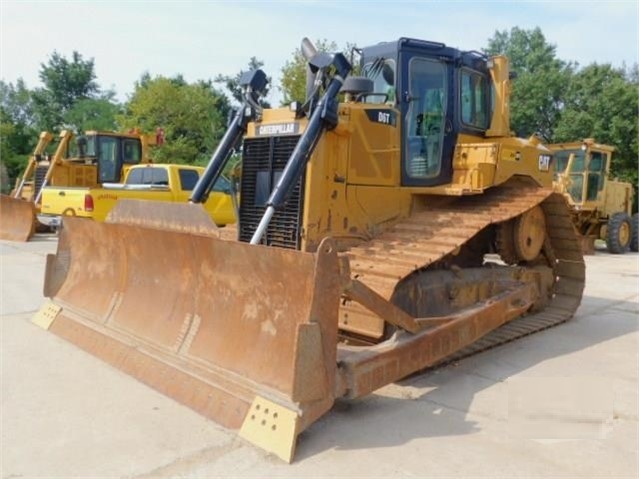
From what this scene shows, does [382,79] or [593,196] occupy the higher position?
[382,79]

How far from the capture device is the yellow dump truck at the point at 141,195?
12297 mm

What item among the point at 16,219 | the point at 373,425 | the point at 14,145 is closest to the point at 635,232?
the point at 373,425

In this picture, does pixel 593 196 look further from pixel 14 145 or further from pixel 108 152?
pixel 14 145

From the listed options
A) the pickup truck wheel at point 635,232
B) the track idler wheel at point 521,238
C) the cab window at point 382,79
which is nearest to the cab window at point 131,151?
the cab window at point 382,79

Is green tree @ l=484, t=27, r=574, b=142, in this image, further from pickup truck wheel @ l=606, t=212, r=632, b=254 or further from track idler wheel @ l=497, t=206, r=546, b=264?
track idler wheel @ l=497, t=206, r=546, b=264

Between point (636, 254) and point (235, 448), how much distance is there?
16563mm

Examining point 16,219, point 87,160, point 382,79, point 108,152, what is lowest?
point 16,219

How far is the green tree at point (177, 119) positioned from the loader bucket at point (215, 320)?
77.1 ft

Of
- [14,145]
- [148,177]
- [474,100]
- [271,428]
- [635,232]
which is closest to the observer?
[271,428]

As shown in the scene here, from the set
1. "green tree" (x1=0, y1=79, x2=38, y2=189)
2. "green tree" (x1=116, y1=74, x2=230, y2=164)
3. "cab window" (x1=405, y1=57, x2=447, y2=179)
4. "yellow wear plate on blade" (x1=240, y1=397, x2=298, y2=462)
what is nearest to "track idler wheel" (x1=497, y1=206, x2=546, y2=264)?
"cab window" (x1=405, y1=57, x2=447, y2=179)

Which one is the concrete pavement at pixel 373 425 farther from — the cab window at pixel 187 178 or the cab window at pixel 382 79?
the cab window at pixel 187 178

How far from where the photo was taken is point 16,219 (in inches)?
562

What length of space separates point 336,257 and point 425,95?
9.73 ft

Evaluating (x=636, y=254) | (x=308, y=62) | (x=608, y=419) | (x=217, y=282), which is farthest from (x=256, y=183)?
(x=636, y=254)
